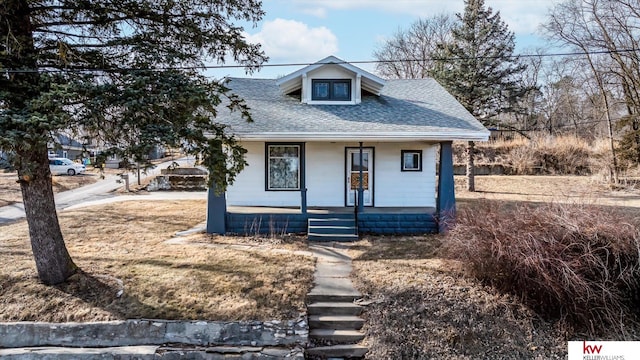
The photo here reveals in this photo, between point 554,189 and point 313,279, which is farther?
point 554,189

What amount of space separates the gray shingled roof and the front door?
4.09 feet

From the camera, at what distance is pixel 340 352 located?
18.3 feet

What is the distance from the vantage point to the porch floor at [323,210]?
10.8m

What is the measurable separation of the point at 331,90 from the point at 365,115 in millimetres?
1843

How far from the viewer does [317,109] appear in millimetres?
12281

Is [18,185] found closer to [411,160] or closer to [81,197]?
[81,197]

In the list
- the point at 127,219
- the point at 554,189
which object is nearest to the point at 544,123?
the point at 554,189

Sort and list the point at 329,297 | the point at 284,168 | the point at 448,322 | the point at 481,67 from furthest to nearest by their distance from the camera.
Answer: the point at 481,67 < the point at 284,168 < the point at 329,297 < the point at 448,322

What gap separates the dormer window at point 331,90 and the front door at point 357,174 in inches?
82.3

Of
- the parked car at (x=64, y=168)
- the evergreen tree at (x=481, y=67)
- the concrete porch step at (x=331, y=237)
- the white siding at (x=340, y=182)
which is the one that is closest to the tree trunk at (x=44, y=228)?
the concrete porch step at (x=331, y=237)

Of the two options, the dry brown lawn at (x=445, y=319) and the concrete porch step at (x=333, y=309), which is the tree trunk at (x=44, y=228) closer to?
the concrete porch step at (x=333, y=309)

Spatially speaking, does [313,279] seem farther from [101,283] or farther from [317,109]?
[317,109]

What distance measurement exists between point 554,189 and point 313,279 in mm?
16041

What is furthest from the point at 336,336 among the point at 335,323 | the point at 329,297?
the point at 329,297
